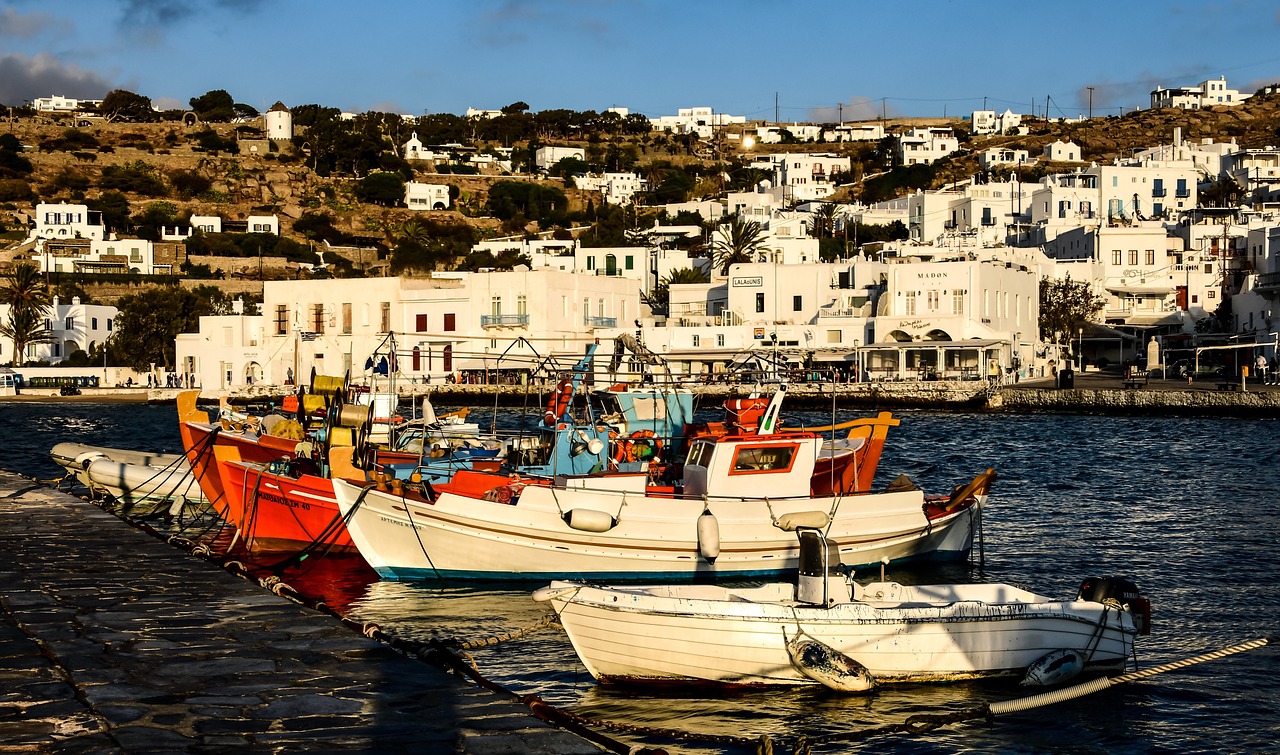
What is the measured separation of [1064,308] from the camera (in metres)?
81.2

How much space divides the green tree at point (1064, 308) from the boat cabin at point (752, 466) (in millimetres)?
65220

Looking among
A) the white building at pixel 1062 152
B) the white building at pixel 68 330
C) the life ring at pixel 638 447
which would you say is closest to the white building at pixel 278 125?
→ the white building at pixel 68 330

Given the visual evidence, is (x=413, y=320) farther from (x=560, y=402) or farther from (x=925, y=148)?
(x=925, y=148)

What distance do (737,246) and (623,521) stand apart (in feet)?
256

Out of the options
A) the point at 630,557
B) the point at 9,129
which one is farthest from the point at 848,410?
the point at 9,129

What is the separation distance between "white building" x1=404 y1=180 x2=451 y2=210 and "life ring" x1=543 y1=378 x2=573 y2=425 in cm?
14275

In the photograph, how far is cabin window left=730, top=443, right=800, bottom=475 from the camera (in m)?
20.3

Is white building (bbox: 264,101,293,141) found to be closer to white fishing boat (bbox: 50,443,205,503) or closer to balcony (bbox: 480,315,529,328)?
balcony (bbox: 480,315,529,328)

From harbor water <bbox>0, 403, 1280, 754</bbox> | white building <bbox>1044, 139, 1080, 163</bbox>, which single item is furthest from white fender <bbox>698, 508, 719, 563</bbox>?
white building <bbox>1044, 139, 1080, 163</bbox>

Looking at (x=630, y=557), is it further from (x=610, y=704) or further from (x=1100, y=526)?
(x=1100, y=526)

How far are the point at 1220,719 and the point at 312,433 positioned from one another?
738 inches

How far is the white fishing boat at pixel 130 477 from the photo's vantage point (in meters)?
27.8

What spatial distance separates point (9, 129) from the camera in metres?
172

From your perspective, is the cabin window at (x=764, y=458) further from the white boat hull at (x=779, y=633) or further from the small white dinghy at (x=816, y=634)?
the white boat hull at (x=779, y=633)
